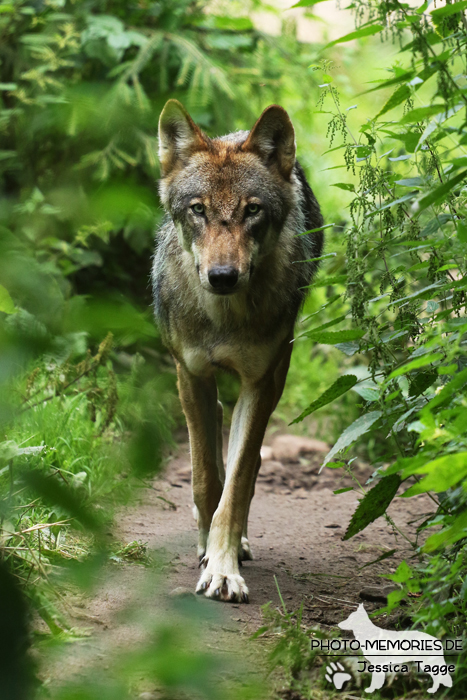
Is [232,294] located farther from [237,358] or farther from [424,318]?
[424,318]

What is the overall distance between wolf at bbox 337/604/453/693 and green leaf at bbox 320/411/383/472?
679mm

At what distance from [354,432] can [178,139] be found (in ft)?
7.07

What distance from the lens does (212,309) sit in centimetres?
399

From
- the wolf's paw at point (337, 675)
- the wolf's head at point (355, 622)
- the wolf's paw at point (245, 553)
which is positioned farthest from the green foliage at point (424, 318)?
the wolf's paw at point (245, 553)

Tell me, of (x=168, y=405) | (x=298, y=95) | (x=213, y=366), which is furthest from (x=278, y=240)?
(x=298, y=95)

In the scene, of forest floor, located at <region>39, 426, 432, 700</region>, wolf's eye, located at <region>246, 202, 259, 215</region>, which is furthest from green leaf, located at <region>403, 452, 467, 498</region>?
wolf's eye, located at <region>246, 202, 259, 215</region>

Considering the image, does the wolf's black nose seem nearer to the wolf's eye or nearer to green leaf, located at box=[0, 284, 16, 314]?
the wolf's eye

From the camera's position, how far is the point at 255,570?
12.8 feet

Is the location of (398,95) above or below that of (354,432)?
above

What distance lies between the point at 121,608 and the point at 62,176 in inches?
25.9

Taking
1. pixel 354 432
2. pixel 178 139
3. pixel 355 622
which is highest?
pixel 178 139

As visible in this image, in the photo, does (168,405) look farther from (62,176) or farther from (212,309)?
(212,309)

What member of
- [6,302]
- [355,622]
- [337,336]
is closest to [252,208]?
[337,336]

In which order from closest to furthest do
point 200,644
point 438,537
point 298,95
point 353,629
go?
point 200,644
point 438,537
point 353,629
point 298,95
